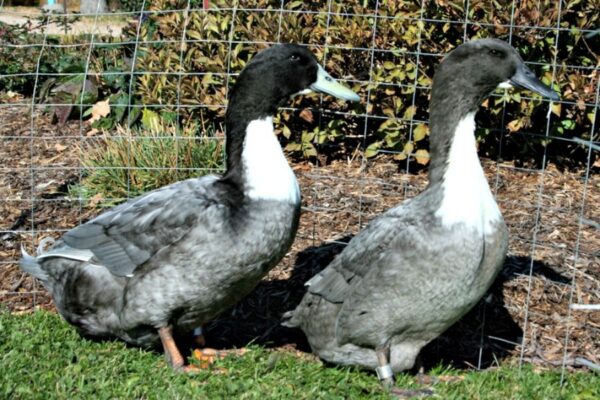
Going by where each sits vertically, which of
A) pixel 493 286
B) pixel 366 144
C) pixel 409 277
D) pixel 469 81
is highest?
pixel 469 81

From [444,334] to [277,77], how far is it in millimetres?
2033

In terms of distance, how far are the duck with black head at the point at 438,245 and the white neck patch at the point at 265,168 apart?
519 millimetres

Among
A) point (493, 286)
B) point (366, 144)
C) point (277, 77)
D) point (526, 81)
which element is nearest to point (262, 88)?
point (277, 77)

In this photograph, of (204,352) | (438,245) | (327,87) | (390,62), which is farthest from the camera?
(390,62)

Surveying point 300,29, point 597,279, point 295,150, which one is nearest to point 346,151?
point 295,150

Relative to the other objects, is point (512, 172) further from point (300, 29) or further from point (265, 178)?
point (265, 178)

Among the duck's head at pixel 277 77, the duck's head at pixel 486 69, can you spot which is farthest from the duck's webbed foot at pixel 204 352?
the duck's head at pixel 486 69

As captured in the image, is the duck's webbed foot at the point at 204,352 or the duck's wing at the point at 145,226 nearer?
the duck's wing at the point at 145,226

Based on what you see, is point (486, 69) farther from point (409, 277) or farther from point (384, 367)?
point (384, 367)

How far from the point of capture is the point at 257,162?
487cm

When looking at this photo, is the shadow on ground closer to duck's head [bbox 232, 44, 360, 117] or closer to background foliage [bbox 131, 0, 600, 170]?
background foliage [bbox 131, 0, 600, 170]

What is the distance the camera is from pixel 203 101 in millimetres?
7207

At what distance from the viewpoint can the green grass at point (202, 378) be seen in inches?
184

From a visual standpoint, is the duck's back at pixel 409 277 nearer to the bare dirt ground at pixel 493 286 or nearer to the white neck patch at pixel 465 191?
the white neck patch at pixel 465 191
